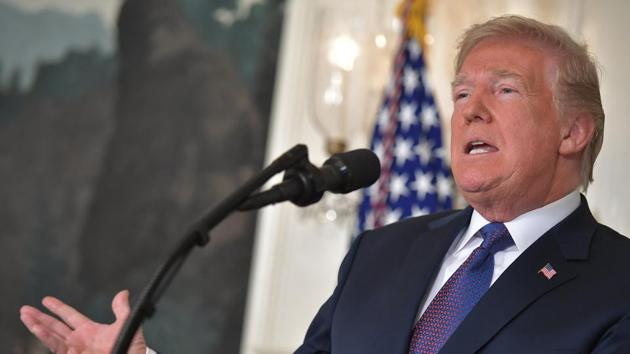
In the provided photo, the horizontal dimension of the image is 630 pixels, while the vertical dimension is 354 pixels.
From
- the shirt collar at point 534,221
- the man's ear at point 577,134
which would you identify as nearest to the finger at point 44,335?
the shirt collar at point 534,221

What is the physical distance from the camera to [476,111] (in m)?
2.57

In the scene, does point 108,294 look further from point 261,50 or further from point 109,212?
point 261,50

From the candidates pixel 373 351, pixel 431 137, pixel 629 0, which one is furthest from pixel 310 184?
pixel 431 137

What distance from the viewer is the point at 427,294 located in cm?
251

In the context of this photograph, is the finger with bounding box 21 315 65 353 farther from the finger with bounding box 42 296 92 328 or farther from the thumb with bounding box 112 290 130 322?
the thumb with bounding box 112 290 130 322

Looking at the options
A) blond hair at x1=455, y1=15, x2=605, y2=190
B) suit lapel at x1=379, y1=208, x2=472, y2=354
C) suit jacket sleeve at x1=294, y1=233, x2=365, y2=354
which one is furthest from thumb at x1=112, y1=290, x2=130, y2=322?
blond hair at x1=455, y1=15, x2=605, y2=190

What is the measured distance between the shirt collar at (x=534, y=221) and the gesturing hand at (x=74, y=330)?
2.94 ft

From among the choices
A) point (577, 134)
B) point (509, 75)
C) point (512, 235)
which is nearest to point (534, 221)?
point (512, 235)

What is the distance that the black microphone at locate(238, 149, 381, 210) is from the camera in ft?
6.57

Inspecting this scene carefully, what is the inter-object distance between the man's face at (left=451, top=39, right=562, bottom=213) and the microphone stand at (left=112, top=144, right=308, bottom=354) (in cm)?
75

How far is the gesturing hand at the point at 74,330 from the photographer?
2.43m

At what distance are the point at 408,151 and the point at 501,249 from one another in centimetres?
312

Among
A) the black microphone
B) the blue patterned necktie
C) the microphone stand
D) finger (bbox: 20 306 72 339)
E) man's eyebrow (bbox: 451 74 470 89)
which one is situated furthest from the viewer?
man's eyebrow (bbox: 451 74 470 89)

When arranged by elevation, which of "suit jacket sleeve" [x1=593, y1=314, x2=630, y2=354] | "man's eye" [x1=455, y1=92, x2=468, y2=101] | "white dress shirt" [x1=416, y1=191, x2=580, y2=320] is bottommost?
"suit jacket sleeve" [x1=593, y1=314, x2=630, y2=354]
